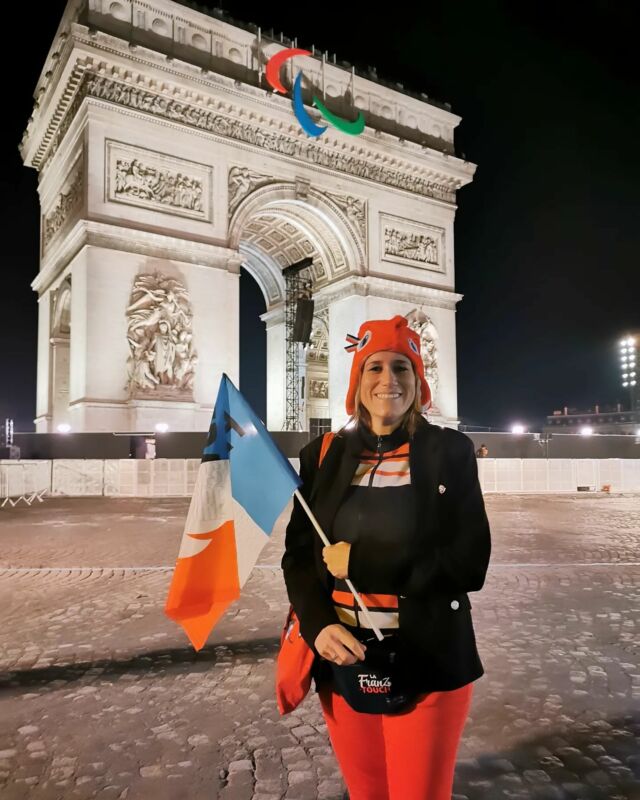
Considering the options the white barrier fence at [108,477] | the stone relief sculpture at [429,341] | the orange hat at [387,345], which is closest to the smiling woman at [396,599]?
the orange hat at [387,345]

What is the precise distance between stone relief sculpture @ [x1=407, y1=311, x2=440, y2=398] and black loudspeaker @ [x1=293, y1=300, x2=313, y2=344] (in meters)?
3.71

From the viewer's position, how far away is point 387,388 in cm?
178

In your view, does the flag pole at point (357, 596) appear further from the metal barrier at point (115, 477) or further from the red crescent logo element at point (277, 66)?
the red crescent logo element at point (277, 66)

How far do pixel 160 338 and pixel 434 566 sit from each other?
1524 centimetres

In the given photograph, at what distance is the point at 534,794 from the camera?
2285mm

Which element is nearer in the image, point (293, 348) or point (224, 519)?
point (224, 519)

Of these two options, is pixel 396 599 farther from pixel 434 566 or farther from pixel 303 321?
pixel 303 321

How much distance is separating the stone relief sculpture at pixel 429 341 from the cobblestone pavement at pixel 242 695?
14672 millimetres

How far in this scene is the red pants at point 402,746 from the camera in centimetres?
154

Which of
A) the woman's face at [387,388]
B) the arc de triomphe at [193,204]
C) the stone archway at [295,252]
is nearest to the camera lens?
the woman's face at [387,388]

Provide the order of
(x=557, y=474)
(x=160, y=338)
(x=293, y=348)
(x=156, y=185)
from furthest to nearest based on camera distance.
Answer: (x=293, y=348)
(x=557, y=474)
(x=156, y=185)
(x=160, y=338)

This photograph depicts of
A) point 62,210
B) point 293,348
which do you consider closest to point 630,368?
point 293,348

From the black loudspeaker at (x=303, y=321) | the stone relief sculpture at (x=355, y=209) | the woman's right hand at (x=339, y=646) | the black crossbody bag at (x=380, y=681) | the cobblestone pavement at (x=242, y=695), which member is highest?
the stone relief sculpture at (x=355, y=209)

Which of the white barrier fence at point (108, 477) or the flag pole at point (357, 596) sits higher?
the flag pole at point (357, 596)
